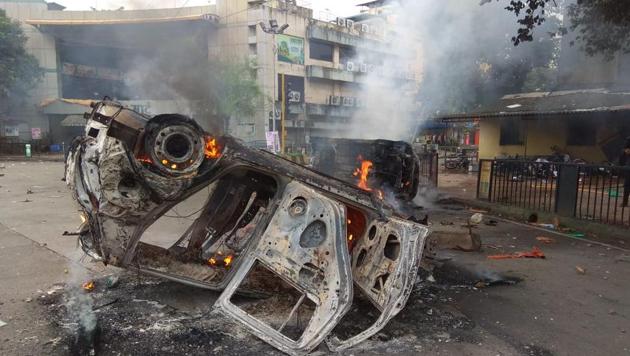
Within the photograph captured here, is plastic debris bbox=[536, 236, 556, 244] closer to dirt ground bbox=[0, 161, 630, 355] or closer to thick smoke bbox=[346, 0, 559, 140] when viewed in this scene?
dirt ground bbox=[0, 161, 630, 355]

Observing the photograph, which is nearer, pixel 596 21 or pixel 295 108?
pixel 596 21

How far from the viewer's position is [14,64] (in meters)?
27.8

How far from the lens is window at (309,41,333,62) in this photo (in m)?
35.0

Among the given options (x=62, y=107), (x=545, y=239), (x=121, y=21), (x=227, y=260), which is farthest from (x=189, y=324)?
(x=62, y=107)

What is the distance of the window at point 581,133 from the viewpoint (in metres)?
14.7

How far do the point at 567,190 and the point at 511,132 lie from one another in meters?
9.82

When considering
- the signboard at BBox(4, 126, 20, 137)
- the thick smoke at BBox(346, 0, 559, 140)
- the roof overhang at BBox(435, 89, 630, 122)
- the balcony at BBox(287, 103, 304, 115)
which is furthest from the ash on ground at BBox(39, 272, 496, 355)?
the signboard at BBox(4, 126, 20, 137)

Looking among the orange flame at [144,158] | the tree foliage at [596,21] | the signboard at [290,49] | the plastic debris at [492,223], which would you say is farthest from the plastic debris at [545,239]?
the signboard at [290,49]

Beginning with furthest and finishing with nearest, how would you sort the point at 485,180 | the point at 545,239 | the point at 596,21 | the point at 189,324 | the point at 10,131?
the point at 10,131, the point at 485,180, the point at 596,21, the point at 545,239, the point at 189,324

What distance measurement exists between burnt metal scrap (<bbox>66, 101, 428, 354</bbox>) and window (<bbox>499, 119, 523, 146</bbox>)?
14.8m

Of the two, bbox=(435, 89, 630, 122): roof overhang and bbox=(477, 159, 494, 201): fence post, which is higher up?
bbox=(435, 89, 630, 122): roof overhang

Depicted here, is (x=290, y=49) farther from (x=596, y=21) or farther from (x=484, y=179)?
(x=596, y=21)

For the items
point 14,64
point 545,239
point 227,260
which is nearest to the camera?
point 227,260

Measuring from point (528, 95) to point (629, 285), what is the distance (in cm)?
1422
